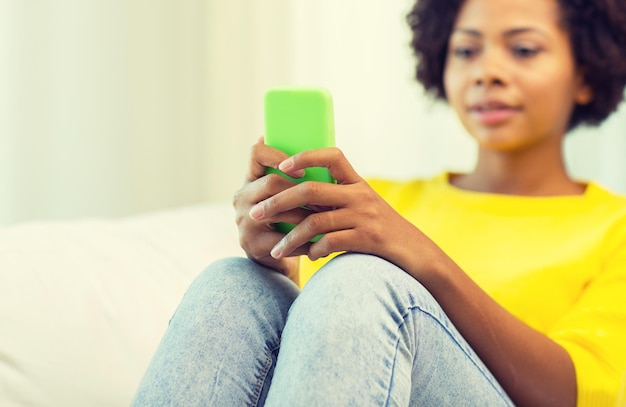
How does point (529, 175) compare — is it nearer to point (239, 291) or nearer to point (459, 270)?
point (459, 270)

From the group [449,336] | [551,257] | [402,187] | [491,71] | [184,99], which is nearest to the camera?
[449,336]

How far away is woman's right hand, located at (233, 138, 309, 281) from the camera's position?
0.90m

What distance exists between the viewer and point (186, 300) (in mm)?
905

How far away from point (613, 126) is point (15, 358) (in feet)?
4.40

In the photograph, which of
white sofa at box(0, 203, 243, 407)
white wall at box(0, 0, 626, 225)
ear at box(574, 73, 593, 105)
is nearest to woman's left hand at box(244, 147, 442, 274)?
white sofa at box(0, 203, 243, 407)

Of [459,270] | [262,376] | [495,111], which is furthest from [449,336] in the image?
[495,111]

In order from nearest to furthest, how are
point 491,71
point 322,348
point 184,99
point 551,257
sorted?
point 322,348
point 551,257
point 491,71
point 184,99

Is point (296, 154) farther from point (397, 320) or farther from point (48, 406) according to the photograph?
point (48, 406)

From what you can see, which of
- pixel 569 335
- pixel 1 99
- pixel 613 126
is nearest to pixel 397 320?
pixel 569 335

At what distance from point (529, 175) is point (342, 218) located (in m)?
0.57

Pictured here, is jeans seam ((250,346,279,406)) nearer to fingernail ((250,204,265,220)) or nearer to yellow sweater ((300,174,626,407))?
fingernail ((250,204,265,220))

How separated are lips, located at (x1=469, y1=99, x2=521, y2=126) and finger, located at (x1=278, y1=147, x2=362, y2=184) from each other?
0.46 m

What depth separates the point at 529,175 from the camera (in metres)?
1.34

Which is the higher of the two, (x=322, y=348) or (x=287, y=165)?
(x=287, y=165)
